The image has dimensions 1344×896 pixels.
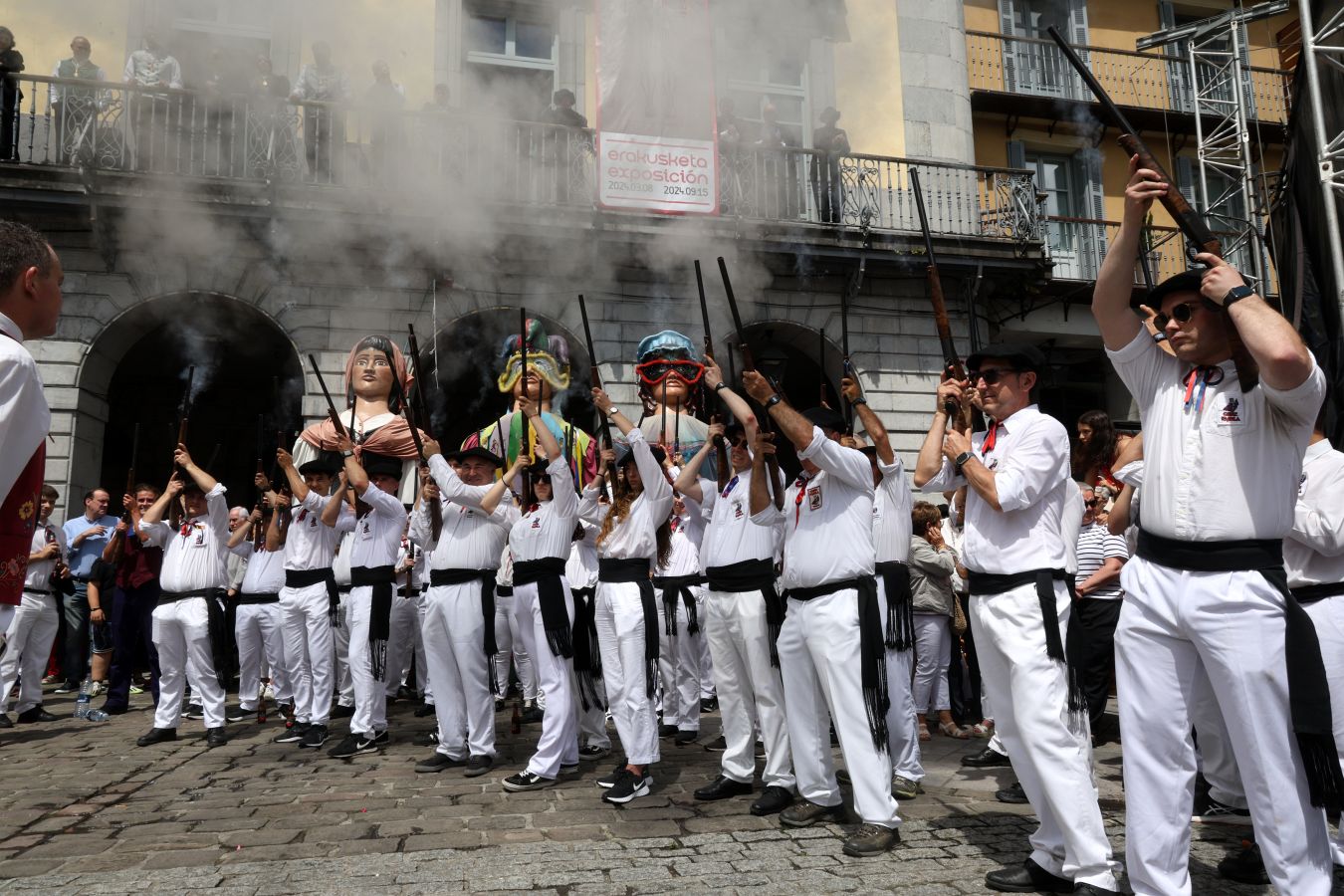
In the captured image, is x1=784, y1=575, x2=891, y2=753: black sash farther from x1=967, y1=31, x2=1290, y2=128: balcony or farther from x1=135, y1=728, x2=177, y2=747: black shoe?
x1=967, y1=31, x2=1290, y2=128: balcony

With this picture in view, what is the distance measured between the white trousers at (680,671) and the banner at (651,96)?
5.02 meters

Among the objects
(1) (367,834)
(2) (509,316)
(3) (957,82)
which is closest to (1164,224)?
(3) (957,82)

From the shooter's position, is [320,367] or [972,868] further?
[320,367]

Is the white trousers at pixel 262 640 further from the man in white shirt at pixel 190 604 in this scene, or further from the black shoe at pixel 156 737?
the black shoe at pixel 156 737

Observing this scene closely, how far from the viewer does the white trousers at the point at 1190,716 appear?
262 cm

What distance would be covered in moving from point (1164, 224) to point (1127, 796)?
14.8 m

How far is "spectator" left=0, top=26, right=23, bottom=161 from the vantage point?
1011cm

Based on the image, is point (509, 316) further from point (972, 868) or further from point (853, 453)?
point (972, 868)

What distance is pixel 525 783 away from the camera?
17.1 ft

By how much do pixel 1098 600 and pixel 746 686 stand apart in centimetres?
260

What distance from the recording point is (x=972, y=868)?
3.65 m

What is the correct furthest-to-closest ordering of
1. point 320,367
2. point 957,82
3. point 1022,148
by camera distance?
point 1022,148, point 957,82, point 320,367

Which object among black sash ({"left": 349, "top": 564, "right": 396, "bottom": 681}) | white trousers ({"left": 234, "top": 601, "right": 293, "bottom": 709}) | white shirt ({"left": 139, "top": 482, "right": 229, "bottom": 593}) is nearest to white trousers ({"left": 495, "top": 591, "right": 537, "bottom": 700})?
black sash ({"left": 349, "top": 564, "right": 396, "bottom": 681})

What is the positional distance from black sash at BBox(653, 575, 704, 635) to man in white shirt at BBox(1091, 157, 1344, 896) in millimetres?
4456
